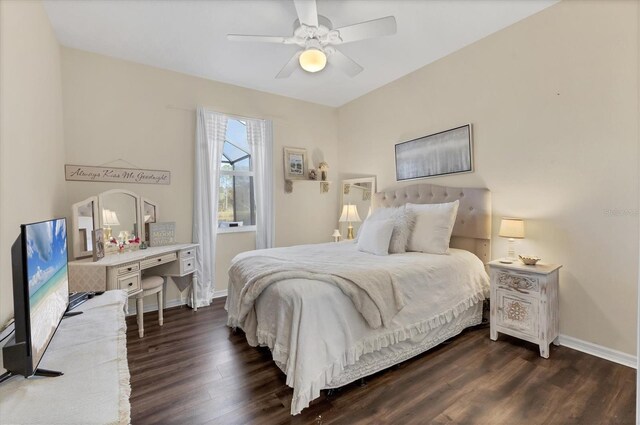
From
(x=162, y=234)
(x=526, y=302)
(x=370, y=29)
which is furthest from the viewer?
(x=162, y=234)

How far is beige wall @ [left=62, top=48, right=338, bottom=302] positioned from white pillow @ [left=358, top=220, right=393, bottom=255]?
171cm

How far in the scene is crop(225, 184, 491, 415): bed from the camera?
167cm

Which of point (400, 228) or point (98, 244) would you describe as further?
point (400, 228)

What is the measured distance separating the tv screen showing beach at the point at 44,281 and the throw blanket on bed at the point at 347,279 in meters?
1.03

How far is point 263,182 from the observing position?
3.98 meters

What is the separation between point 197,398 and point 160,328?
133 centimetres

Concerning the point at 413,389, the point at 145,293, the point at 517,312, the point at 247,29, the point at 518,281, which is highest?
the point at 247,29

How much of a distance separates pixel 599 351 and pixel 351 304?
2.04 m

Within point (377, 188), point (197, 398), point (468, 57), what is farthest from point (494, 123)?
point (197, 398)

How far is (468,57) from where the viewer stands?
296 cm

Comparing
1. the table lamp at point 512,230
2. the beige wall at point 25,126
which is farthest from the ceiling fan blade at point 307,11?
the table lamp at point 512,230

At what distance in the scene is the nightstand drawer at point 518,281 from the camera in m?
2.20

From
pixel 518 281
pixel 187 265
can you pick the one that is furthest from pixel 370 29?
pixel 187 265

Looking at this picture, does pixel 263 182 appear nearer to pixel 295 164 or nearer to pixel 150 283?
pixel 295 164
